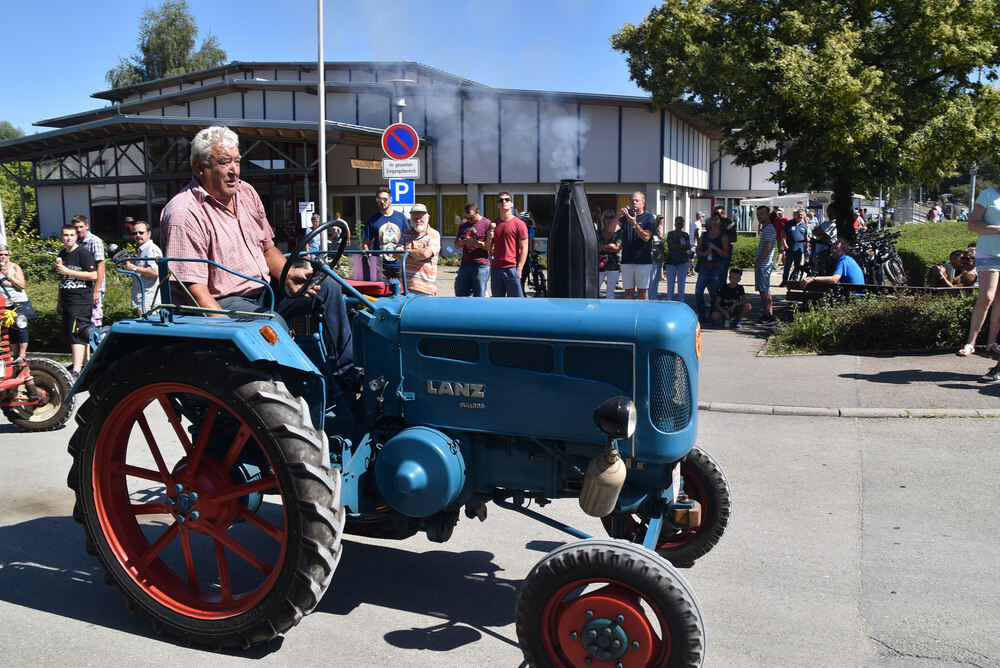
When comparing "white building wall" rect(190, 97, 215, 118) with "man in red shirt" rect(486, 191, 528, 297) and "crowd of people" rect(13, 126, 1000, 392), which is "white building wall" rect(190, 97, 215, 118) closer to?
"crowd of people" rect(13, 126, 1000, 392)

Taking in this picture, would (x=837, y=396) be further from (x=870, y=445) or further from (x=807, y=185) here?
(x=807, y=185)

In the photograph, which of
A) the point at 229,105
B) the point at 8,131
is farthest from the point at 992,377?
the point at 8,131

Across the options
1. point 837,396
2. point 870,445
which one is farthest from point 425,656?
point 837,396

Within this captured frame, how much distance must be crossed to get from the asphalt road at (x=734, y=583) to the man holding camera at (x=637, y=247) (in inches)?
273

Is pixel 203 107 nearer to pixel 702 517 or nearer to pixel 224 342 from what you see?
pixel 224 342

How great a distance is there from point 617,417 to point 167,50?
5451cm

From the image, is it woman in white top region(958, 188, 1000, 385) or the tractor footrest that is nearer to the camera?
the tractor footrest

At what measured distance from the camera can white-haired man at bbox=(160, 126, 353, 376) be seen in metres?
3.98

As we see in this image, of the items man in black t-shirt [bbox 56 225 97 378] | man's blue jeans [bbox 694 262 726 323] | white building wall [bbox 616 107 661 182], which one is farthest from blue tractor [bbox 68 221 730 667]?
white building wall [bbox 616 107 661 182]

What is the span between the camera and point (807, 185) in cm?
1322

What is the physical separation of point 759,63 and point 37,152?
25.4 metres

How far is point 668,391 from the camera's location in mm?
3357

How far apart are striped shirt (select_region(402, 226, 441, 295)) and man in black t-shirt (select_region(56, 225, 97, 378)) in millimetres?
3488

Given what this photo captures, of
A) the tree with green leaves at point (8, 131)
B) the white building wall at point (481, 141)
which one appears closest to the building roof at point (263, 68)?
the white building wall at point (481, 141)
